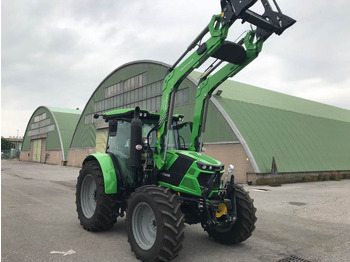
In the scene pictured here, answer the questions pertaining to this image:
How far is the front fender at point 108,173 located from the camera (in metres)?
6.06

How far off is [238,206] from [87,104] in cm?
3383

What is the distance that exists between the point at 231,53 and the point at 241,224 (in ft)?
10.3

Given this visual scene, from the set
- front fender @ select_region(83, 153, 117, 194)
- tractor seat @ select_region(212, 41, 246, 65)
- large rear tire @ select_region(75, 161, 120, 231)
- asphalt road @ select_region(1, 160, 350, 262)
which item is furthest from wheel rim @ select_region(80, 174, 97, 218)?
tractor seat @ select_region(212, 41, 246, 65)

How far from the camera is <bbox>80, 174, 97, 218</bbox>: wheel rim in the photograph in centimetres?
687

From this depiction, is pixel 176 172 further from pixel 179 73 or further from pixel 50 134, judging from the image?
pixel 50 134

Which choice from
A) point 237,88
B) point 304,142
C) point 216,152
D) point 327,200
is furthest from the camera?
point 237,88

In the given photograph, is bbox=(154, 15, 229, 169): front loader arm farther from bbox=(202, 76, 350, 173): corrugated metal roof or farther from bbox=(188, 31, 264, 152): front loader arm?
bbox=(202, 76, 350, 173): corrugated metal roof

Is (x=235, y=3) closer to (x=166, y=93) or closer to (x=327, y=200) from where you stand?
(x=166, y=93)

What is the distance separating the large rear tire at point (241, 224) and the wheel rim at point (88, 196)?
3.03 m

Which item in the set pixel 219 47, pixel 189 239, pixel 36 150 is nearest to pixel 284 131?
pixel 189 239

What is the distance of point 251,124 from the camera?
20.2m

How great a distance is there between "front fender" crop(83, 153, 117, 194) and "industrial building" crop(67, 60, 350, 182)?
1292cm

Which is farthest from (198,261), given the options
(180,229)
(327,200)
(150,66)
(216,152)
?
(150,66)

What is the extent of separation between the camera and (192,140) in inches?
253
